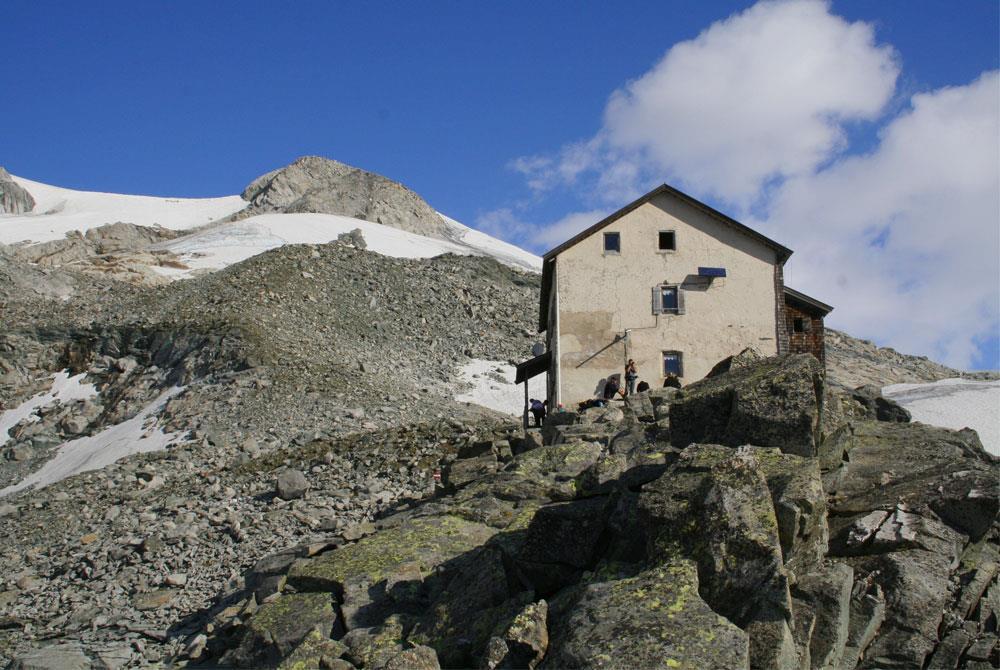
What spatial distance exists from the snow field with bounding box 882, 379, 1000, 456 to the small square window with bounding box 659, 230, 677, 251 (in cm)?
1394

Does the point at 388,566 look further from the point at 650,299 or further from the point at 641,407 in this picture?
the point at 650,299

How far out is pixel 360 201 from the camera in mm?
111375

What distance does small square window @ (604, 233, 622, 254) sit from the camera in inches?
1222

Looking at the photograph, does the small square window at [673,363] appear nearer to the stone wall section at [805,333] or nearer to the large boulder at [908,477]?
the stone wall section at [805,333]

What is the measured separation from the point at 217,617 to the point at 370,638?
20.4 feet

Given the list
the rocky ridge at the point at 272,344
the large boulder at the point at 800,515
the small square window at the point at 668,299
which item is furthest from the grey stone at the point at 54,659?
the small square window at the point at 668,299

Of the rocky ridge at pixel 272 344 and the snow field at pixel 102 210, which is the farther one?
the snow field at pixel 102 210

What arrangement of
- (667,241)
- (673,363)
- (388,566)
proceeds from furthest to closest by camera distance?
(667,241) < (673,363) < (388,566)

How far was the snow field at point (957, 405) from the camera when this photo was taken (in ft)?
125

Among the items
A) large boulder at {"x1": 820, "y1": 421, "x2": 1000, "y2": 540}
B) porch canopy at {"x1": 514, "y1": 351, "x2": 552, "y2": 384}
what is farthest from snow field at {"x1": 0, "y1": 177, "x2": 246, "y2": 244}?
large boulder at {"x1": 820, "y1": 421, "x2": 1000, "y2": 540}

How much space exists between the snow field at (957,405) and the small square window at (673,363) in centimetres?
1288

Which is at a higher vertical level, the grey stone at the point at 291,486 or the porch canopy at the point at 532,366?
the porch canopy at the point at 532,366

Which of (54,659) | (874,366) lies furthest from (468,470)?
(874,366)

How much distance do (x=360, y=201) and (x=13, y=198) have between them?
2279 inches
